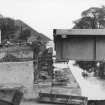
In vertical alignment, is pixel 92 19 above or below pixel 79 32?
above

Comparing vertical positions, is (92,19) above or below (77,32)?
above

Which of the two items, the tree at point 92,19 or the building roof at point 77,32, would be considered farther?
the tree at point 92,19

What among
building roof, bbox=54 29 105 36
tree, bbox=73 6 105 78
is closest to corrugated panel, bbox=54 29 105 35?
building roof, bbox=54 29 105 36

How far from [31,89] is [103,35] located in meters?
6.63

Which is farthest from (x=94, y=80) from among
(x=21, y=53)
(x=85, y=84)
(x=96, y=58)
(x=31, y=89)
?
(x=96, y=58)

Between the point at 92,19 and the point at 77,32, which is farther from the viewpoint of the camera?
the point at 92,19


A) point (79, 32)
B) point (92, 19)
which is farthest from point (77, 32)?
point (92, 19)

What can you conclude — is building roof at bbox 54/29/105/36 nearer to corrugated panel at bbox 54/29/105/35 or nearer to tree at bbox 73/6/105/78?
corrugated panel at bbox 54/29/105/35

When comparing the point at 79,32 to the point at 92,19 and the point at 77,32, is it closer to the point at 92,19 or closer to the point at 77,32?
the point at 77,32

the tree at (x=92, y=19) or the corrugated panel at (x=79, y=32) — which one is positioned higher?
the tree at (x=92, y=19)

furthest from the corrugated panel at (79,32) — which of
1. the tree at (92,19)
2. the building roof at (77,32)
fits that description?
the tree at (92,19)

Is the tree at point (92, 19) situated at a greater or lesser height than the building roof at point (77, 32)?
greater

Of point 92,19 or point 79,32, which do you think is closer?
point 79,32

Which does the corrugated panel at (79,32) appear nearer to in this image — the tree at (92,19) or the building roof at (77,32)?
the building roof at (77,32)
